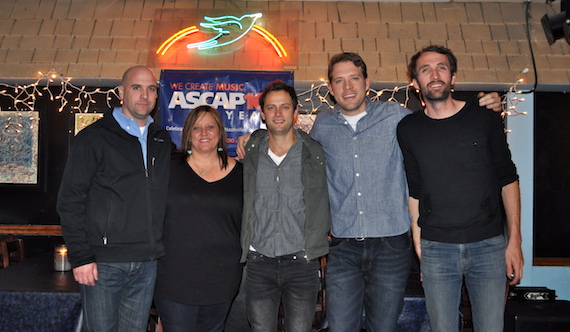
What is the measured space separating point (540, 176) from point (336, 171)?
11.3ft

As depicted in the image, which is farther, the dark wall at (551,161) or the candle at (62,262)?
the dark wall at (551,161)

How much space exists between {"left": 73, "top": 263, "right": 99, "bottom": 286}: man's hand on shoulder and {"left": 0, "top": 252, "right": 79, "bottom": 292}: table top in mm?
885

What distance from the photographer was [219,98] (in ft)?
15.0

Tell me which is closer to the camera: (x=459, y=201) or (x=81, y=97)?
(x=459, y=201)

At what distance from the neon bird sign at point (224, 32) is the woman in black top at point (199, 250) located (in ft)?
7.91

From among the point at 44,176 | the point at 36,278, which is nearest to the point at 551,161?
the point at 36,278

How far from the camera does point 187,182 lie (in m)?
2.66

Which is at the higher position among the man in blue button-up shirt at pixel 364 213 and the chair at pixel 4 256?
the man in blue button-up shirt at pixel 364 213

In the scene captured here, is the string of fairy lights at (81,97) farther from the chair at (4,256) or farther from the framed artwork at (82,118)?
the chair at (4,256)

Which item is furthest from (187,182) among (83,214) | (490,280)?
(490,280)

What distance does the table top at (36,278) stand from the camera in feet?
11.0

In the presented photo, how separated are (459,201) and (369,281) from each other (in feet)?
2.09

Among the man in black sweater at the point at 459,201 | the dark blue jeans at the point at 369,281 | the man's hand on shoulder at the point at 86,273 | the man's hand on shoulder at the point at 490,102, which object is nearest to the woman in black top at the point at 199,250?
the man's hand on shoulder at the point at 86,273

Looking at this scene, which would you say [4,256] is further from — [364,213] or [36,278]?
[364,213]
